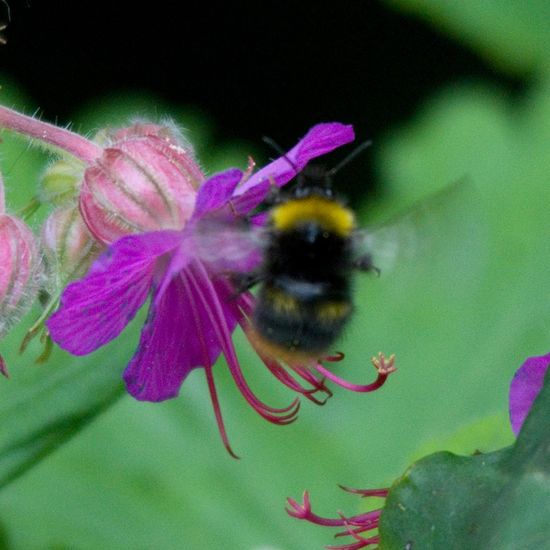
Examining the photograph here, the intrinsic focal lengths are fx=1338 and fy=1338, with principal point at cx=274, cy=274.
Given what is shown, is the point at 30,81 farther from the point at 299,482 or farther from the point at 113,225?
the point at 113,225

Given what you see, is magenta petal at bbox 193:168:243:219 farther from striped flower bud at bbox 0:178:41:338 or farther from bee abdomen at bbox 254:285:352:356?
striped flower bud at bbox 0:178:41:338

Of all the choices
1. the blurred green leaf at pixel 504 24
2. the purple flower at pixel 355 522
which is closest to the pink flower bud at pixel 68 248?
the purple flower at pixel 355 522

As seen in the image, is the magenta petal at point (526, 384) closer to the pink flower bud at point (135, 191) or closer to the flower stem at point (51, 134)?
the pink flower bud at point (135, 191)

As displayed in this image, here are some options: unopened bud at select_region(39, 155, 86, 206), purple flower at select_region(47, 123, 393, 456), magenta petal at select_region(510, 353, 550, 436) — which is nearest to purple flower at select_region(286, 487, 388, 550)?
purple flower at select_region(47, 123, 393, 456)

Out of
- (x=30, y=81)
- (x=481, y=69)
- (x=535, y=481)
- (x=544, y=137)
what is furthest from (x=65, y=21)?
(x=535, y=481)

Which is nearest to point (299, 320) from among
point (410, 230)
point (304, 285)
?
point (304, 285)
